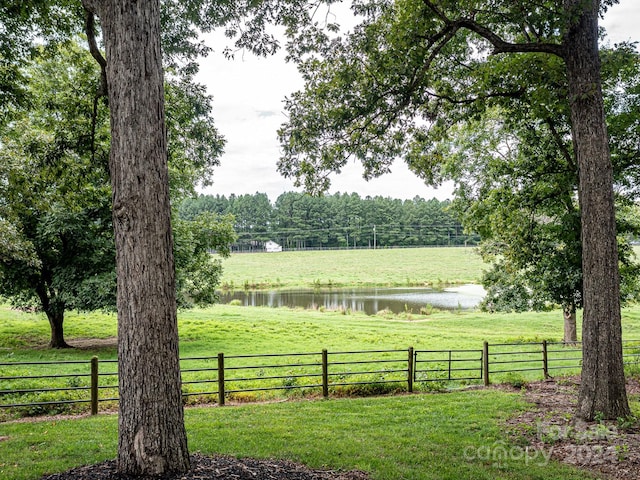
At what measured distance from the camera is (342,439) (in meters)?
7.27

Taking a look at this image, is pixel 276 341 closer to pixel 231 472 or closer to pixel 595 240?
pixel 595 240

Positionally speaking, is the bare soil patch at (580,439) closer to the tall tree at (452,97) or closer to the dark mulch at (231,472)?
the tall tree at (452,97)

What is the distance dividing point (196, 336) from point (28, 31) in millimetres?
15284

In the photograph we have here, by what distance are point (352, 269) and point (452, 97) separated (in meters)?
55.3

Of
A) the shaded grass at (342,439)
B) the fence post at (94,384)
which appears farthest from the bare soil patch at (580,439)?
the fence post at (94,384)

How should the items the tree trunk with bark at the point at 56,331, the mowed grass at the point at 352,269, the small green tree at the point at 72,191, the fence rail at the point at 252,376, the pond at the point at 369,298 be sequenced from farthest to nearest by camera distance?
the mowed grass at the point at 352,269, the pond at the point at 369,298, the tree trunk with bark at the point at 56,331, the fence rail at the point at 252,376, the small green tree at the point at 72,191

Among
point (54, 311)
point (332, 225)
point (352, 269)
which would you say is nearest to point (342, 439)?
point (54, 311)

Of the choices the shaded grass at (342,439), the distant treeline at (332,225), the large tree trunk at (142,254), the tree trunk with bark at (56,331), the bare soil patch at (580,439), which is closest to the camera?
the large tree trunk at (142,254)

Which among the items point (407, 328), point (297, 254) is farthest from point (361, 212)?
point (407, 328)

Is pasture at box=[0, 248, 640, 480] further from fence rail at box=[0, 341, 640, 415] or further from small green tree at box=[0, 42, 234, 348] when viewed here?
small green tree at box=[0, 42, 234, 348]

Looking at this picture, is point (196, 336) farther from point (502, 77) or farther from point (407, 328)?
point (502, 77)

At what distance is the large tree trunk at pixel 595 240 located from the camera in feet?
24.5

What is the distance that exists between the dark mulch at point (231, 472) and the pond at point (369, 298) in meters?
28.6

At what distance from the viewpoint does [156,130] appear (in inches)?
188
